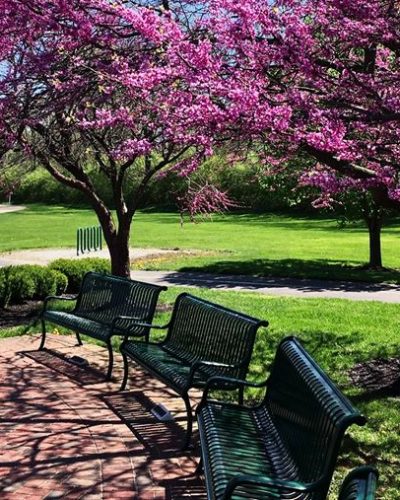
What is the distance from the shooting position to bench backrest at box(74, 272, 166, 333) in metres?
7.21

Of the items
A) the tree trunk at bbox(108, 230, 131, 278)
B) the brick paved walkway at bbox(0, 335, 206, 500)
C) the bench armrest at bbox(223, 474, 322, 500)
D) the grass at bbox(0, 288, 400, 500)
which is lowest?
the grass at bbox(0, 288, 400, 500)

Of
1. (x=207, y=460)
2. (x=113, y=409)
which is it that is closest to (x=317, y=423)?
(x=207, y=460)

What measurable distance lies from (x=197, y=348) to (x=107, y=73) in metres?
2.44

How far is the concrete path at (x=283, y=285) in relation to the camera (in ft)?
48.7

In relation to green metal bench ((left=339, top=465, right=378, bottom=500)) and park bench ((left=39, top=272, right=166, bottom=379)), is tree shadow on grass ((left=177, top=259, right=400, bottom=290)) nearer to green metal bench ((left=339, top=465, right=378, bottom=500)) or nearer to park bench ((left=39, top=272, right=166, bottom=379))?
park bench ((left=39, top=272, right=166, bottom=379))

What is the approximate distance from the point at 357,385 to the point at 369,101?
2.67 m

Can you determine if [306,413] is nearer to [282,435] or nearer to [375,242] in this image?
[282,435]

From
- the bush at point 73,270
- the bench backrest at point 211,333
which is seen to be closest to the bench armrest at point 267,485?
the bench backrest at point 211,333

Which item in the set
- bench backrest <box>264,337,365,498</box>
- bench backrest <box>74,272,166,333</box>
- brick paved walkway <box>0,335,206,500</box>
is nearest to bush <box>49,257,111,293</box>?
bench backrest <box>74,272,166,333</box>

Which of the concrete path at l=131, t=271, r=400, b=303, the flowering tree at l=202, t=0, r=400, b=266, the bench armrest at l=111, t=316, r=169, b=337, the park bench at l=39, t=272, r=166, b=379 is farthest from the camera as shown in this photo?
the concrete path at l=131, t=271, r=400, b=303

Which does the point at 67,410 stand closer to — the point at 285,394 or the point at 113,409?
the point at 113,409

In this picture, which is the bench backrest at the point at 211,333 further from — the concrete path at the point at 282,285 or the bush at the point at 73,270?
the concrete path at the point at 282,285

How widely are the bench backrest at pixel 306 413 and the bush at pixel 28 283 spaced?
7730mm

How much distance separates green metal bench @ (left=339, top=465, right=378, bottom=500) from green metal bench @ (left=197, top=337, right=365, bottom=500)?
14.5 inches
